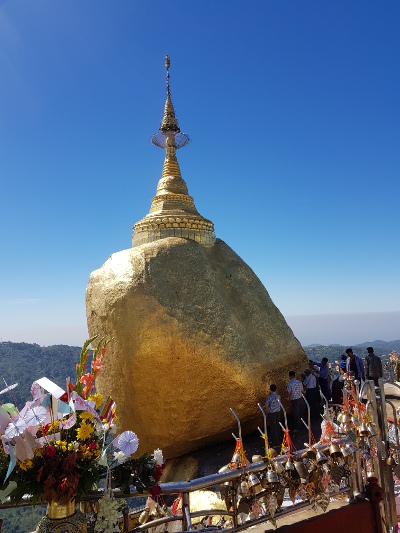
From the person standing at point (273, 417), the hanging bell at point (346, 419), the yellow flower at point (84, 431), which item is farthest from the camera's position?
the person standing at point (273, 417)

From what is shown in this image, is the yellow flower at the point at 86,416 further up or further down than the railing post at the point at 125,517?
further up

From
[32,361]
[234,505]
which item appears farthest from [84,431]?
[32,361]

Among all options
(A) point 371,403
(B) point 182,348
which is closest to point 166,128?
(B) point 182,348

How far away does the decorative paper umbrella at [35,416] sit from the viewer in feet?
8.75

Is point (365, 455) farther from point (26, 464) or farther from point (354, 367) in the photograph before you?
point (354, 367)

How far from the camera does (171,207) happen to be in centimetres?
1285

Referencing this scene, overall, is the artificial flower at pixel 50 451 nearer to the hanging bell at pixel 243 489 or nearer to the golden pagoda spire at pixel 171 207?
the hanging bell at pixel 243 489

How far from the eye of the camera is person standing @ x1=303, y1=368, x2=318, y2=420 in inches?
374

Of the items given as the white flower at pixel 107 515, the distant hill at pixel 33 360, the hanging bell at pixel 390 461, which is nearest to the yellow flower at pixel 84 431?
the white flower at pixel 107 515

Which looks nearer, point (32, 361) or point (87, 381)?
point (87, 381)

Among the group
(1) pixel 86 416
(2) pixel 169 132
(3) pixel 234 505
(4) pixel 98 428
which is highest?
(2) pixel 169 132

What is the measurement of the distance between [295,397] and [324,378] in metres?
2.06

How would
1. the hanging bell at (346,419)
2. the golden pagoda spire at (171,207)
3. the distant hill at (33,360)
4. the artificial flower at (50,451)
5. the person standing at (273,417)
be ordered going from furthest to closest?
the distant hill at (33,360), the golden pagoda spire at (171,207), the person standing at (273,417), the hanging bell at (346,419), the artificial flower at (50,451)

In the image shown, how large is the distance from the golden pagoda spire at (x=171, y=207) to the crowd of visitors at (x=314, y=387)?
5016mm
